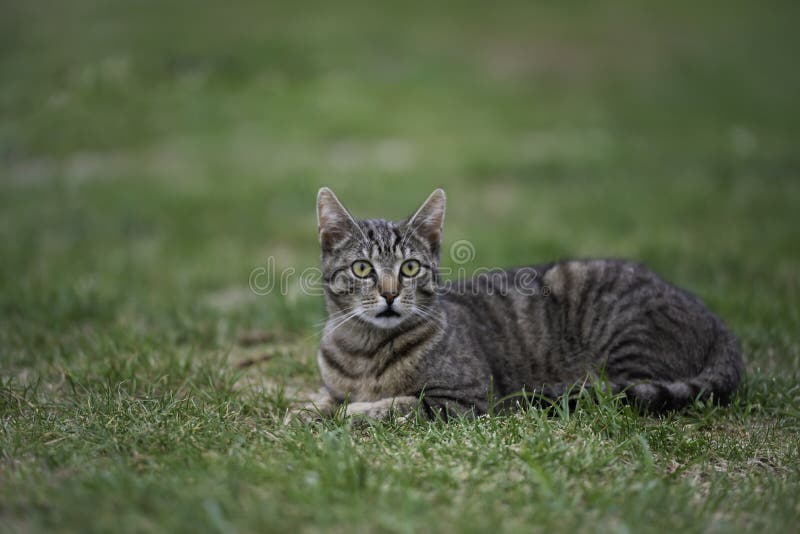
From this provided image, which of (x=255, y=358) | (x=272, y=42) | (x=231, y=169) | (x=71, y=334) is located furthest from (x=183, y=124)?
(x=255, y=358)

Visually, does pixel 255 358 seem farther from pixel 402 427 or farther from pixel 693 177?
pixel 693 177

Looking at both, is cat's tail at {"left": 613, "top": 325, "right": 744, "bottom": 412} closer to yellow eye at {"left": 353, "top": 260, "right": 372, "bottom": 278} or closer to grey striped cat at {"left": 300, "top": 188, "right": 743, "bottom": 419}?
grey striped cat at {"left": 300, "top": 188, "right": 743, "bottom": 419}

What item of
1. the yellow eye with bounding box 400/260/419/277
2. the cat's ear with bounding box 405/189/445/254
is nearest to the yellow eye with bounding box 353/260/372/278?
the yellow eye with bounding box 400/260/419/277

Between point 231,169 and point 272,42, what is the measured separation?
2709mm

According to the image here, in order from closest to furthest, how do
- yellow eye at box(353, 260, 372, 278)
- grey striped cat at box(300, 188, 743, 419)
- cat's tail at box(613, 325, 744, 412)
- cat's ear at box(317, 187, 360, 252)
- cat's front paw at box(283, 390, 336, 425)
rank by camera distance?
cat's front paw at box(283, 390, 336, 425), cat's tail at box(613, 325, 744, 412), grey striped cat at box(300, 188, 743, 419), yellow eye at box(353, 260, 372, 278), cat's ear at box(317, 187, 360, 252)

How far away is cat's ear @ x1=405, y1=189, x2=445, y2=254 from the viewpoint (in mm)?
4336

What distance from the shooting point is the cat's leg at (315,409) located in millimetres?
3736

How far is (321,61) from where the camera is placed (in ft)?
40.9

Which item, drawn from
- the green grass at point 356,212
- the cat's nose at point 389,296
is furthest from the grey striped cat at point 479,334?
the green grass at point 356,212

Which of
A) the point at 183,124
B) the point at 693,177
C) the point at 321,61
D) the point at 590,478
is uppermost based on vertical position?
the point at 321,61

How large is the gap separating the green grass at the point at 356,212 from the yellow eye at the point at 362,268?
628 mm

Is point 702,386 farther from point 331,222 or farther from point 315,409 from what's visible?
point 331,222

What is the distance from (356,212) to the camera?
29.9 feet

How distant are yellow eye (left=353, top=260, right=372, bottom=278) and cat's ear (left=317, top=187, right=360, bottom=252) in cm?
26
